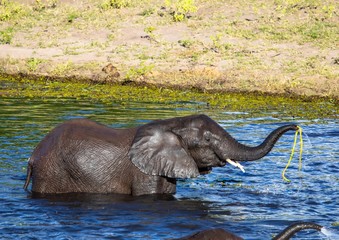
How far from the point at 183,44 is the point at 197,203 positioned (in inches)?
565

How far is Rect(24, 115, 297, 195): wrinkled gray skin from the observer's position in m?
10.8

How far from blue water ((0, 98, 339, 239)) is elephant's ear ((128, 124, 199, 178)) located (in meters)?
0.42

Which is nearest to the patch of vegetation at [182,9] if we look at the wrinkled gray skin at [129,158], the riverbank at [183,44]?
the riverbank at [183,44]

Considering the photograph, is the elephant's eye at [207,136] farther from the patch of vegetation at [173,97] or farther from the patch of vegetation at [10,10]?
the patch of vegetation at [10,10]

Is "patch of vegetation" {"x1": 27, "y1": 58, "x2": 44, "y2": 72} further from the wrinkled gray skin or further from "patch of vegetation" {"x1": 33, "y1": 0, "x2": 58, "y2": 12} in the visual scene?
the wrinkled gray skin

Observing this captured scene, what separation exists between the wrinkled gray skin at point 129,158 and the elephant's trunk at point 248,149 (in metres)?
0.14

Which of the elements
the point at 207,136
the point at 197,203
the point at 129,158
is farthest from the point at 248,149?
the point at 129,158

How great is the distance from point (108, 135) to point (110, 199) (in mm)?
863

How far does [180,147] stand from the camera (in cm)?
1075

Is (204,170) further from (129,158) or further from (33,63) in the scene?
(33,63)

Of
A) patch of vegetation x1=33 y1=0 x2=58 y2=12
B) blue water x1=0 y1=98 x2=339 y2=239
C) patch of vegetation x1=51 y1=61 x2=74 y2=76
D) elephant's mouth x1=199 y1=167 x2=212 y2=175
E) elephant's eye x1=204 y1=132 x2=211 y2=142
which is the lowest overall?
blue water x1=0 y1=98 x2=339 y2=239

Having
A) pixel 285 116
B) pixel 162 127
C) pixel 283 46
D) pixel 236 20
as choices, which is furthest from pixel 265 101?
pixel 162 127

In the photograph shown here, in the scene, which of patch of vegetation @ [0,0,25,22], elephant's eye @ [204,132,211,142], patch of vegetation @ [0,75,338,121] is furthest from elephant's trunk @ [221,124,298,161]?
patch of vegetation @ [0,0,25,22]

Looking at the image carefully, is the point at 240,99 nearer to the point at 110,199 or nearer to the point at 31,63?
the point at 31,63
